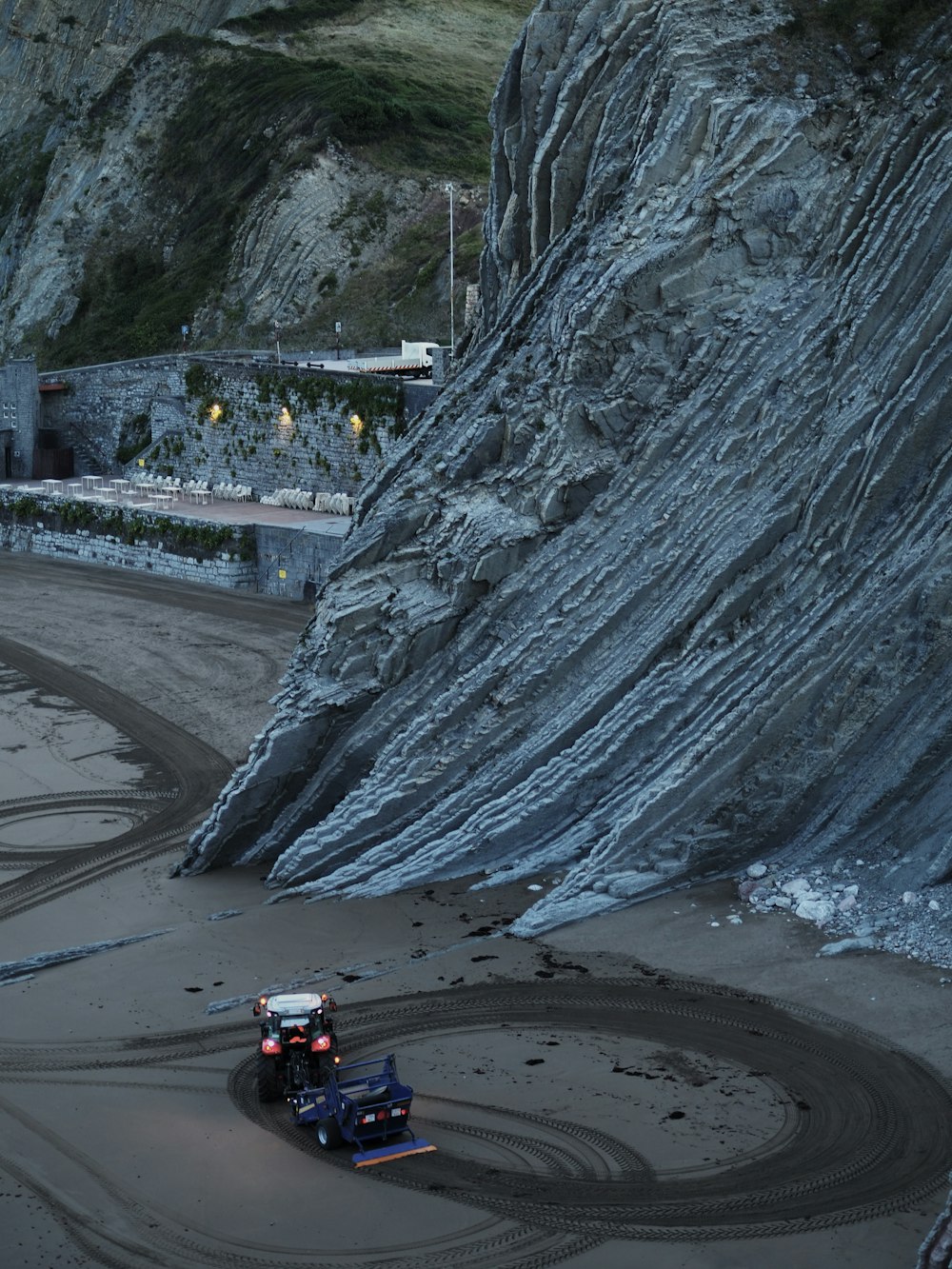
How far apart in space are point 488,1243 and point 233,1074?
419 cm

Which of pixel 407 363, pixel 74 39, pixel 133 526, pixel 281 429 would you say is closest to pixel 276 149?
pixel 407 363

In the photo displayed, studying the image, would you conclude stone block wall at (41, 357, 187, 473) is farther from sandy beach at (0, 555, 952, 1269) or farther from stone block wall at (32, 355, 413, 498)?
sandy beach at (0, 555, 952, 1269)

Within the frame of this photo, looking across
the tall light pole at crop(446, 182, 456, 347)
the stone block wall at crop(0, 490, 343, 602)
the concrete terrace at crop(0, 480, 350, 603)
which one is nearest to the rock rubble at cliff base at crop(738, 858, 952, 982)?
the concrete terrace at crop(0, 480, 350, 603)

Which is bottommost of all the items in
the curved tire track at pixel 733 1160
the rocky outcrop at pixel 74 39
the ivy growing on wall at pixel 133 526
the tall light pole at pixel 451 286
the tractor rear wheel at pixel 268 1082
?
the ivy growing on wall at pixel 133 526

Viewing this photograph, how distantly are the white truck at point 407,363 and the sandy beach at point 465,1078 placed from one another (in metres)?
26.4

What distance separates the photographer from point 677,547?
22.4 m

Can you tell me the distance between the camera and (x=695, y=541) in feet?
73.2

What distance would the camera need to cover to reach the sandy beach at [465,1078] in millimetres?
13359

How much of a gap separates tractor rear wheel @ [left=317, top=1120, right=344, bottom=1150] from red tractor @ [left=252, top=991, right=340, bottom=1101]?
39.2 inches

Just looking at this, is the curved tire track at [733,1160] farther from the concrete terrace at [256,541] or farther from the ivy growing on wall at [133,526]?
the ivy growing on wall at [133,526]

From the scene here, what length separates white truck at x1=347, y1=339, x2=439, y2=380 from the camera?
1934 inches

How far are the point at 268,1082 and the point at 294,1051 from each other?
364 mm

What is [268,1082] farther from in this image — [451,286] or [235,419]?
[451,286]

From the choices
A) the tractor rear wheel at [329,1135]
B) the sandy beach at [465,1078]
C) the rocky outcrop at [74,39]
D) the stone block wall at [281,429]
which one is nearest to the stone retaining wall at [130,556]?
the stone block wall at [281,429]
